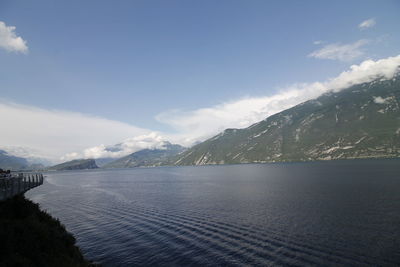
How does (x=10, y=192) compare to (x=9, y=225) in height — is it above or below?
above

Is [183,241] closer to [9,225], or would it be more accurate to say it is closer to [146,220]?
[146,220]

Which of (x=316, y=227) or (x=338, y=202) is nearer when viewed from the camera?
(x=316, y=227)

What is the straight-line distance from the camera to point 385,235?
38.7 meters

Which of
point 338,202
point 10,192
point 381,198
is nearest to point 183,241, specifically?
point 10,192

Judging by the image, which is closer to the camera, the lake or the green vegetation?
the green vegetation

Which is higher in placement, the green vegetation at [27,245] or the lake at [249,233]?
the green vegetation at [27,245]

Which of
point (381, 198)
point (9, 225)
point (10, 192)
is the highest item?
point (10, 192)

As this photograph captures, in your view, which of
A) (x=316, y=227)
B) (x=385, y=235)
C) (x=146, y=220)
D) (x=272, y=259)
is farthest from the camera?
(x=146, y=220)

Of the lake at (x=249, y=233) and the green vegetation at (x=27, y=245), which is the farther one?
the lake at (x=249, y=233)

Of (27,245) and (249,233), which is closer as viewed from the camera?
(27,245)

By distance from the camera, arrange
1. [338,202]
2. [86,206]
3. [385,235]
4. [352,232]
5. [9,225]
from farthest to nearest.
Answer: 1. [86,206]
2. [338,202]
3. [352,232]
4. [385,235]
5. [9,225]

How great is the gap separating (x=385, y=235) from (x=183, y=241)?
3300cm

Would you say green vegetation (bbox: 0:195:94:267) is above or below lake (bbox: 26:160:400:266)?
above

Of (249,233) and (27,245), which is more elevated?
(27,245)
